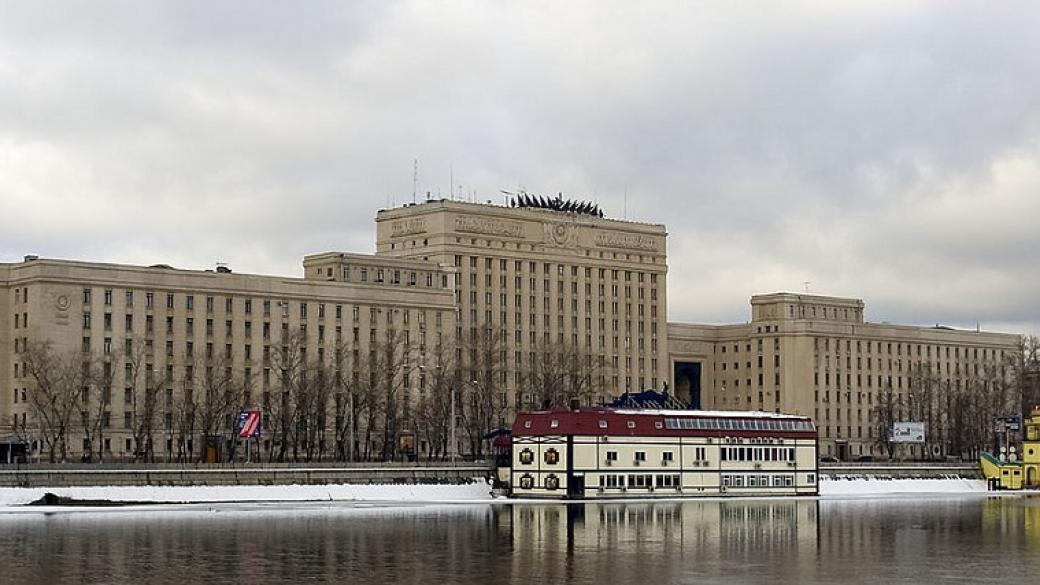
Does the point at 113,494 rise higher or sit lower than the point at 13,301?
lower

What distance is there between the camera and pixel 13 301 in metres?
198

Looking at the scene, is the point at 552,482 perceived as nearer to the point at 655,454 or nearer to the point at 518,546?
the point at 655,454

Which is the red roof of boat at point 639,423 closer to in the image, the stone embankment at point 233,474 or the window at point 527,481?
the window at point 527,481

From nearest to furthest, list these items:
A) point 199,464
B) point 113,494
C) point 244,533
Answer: point 244,533
point 113,494
point 199,464

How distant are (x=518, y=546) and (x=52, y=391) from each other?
97214mm

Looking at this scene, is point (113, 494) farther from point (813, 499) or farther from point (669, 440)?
point (813, 499)

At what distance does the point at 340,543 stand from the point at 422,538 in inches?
265

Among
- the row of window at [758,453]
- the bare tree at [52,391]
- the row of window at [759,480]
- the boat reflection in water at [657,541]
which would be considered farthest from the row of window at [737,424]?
the bare tree at [52,391]

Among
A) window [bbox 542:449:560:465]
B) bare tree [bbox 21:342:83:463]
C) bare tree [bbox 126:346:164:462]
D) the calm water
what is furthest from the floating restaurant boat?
bare tree [bbox 21:342:83:463]

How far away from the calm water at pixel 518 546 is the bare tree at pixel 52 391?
150 feet

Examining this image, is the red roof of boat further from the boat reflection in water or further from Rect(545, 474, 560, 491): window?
the boat reflection in water

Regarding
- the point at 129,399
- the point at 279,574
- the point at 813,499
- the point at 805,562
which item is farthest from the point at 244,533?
the point at 129,399

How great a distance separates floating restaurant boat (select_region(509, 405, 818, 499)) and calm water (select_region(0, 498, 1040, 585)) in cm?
1590

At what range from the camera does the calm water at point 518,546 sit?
80625 millimetres
